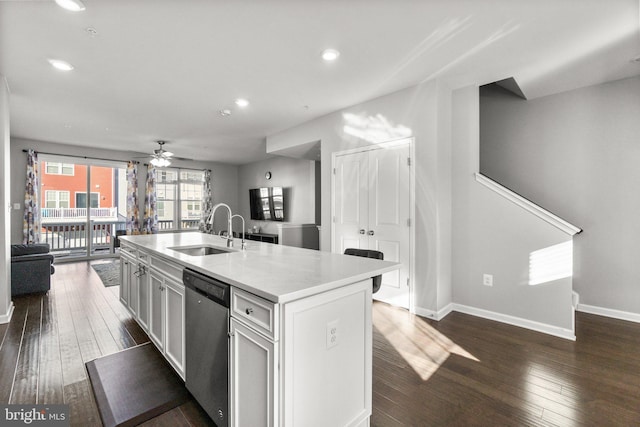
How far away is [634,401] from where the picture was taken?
1804 mm

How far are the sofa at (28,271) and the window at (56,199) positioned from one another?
3470 mm

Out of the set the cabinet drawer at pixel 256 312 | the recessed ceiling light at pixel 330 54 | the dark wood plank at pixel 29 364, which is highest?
the recessed ceiling light at pixel 330 54

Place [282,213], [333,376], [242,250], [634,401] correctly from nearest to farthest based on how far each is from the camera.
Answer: [333,376], [634,401], [242,250], [282,213]

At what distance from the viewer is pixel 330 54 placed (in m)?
2.60

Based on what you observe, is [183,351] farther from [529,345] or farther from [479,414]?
[529,345]

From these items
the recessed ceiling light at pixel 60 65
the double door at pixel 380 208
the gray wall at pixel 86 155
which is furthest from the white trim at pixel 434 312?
the gray wall at pixel 86 155

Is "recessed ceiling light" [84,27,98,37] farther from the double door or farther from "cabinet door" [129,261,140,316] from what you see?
the double door

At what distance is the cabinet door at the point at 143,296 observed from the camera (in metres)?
2.42

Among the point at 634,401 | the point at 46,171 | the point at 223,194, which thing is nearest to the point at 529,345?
the point at 634,401

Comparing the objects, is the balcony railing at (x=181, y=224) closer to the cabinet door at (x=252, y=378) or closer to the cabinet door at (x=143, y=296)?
the cabinet door at (x=143, y=296)

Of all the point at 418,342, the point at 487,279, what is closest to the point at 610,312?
the point at 487,279

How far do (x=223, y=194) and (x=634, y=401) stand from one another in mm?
9021

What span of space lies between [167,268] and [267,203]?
18.9ft

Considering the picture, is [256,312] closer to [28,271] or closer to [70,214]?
[28,271]
